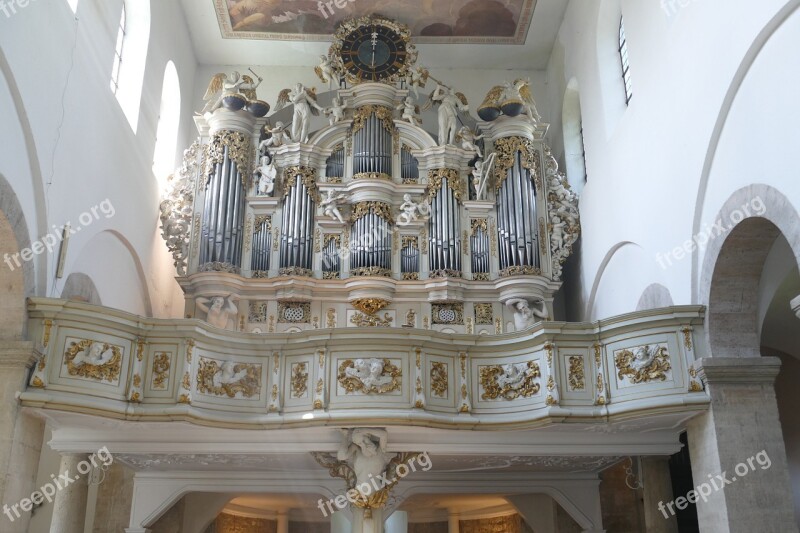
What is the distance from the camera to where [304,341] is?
40.5 feet

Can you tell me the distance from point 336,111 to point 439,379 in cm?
749

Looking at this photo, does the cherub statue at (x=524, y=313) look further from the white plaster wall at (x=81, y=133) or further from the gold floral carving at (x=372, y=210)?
the white plaster wall at (x=81, y=133)

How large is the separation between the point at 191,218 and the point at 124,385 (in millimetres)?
5803

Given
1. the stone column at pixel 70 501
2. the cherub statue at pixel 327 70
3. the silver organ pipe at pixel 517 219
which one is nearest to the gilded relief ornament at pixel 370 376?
the stone column at pixel 70 501

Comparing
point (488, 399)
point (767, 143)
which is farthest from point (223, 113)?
point (767, 143)

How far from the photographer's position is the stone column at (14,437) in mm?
10180

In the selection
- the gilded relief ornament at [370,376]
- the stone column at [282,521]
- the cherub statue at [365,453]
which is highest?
the gilded relief ornament at [370,376]

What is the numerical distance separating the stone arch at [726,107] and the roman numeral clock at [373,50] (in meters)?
8.34

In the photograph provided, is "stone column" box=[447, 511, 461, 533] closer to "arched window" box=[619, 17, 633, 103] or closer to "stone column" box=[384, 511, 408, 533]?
"stone column" box=[384, 511, 408, 533]

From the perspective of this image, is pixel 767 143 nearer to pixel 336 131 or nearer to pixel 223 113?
pixel 336 131

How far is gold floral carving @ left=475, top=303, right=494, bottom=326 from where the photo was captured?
52.9 feet

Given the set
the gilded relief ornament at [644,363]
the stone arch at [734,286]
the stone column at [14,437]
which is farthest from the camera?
the gilded relief ornament at [644,363]

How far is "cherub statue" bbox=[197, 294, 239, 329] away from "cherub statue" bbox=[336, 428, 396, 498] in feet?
14.4

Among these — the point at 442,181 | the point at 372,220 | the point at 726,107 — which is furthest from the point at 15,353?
the point at 726,107
